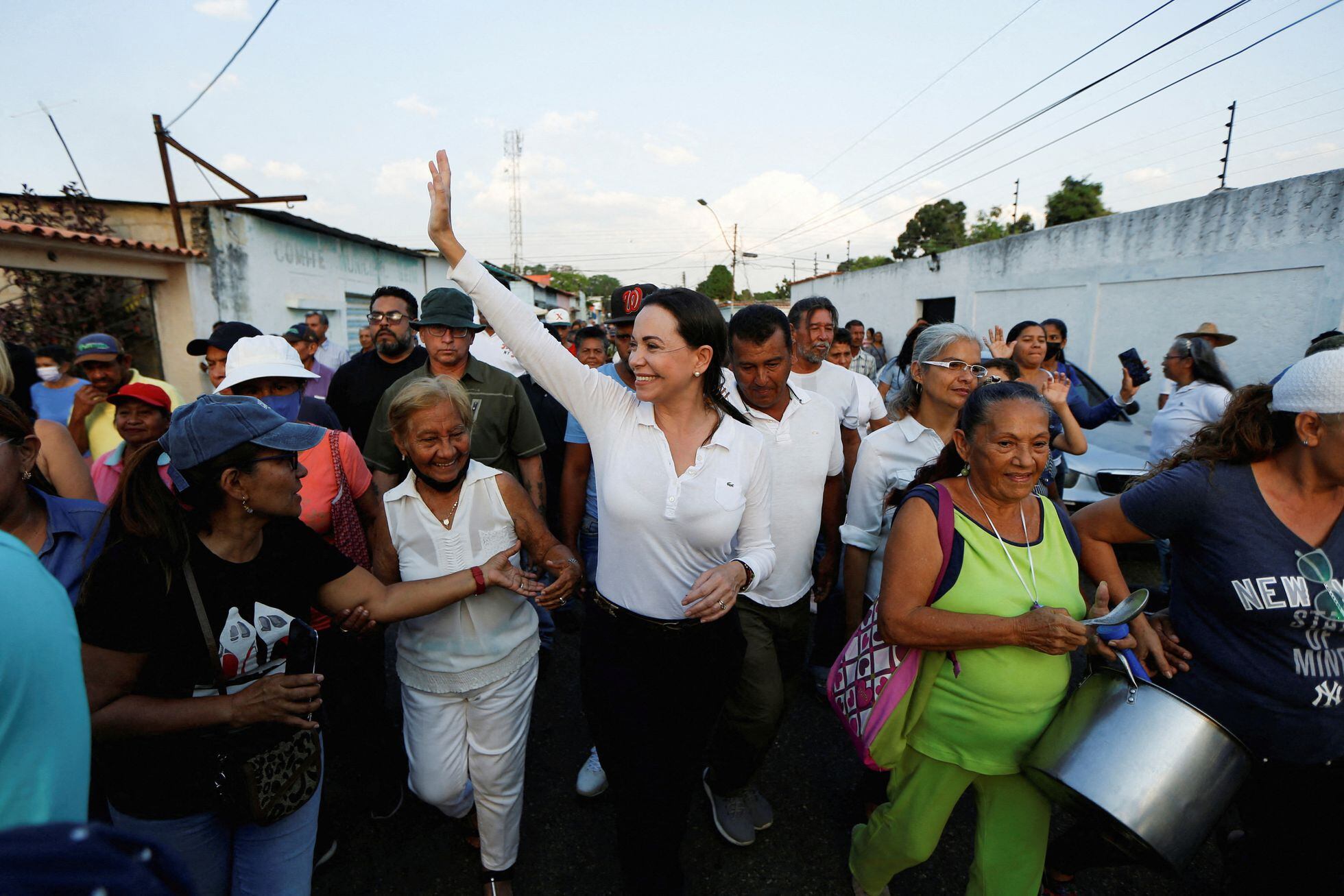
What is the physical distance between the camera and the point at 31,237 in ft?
23.1

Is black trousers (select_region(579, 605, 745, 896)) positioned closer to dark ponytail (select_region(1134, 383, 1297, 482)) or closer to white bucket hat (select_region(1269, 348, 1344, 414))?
dark ponytail (select_region(1134, 383, 1297, 482))

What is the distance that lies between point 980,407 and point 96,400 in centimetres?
454

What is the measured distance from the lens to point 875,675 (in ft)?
7.14

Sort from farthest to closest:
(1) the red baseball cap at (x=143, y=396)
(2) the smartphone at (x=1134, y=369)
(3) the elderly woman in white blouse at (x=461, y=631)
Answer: (2) the smartphone at (x=1134, y=369) → (1) the red baseball cap at (x=143, y=396) → (3) the elderly woman in white blouse at (x=461, y=631)

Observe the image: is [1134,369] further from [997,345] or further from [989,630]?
[989,630]

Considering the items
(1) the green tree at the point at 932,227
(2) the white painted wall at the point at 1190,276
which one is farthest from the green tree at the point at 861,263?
(2) the white painted wall at the point at 1190,276

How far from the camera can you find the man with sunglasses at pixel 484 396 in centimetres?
363

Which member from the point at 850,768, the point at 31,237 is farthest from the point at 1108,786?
the point at 31,237

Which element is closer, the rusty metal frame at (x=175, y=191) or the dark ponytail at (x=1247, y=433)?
the dark ponytail at (x=1247, y=433)

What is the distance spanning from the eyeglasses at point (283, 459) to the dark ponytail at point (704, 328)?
1.15 metres

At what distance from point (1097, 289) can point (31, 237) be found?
15236 mm

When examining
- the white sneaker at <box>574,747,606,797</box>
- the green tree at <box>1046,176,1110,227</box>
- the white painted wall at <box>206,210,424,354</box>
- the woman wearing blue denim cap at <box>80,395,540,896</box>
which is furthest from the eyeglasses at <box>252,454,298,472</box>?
the green tree at <box>1046,176,1110,227</box>

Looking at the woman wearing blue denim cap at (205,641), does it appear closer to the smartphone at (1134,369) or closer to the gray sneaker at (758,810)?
the gray sneaker at (758,810)

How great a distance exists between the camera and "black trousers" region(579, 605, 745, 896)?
2.08 m
